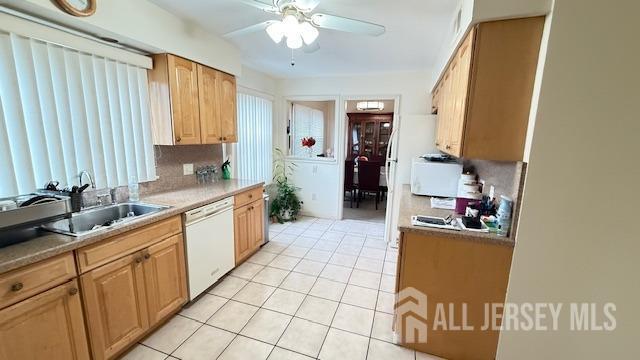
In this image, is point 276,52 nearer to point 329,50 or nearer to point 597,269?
point 329,50

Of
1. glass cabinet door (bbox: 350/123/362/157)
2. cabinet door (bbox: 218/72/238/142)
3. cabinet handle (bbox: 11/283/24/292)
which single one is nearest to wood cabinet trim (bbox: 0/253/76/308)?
cabinet handle (bbox: 11/283/24/292)

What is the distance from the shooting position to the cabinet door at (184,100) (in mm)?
2223

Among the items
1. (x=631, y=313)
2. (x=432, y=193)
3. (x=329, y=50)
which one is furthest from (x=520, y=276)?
(x=329, y=50)

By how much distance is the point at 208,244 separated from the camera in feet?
7.41

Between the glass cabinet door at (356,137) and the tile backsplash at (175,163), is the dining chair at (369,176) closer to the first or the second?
the glass cabinet door at (356,137)

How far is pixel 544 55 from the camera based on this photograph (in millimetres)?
1280

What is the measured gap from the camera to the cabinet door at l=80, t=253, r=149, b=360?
1.43 meters

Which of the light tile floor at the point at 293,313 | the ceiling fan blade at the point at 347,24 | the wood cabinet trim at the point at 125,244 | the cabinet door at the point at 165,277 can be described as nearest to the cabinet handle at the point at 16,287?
the wood cabinet trim at the point at 125,244

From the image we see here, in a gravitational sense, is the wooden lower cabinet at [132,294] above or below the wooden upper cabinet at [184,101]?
below

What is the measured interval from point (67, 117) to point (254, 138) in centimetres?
222

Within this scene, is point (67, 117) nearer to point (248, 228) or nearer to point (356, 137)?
point (248, 228)

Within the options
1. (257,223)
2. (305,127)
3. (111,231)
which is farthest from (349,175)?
(111,231)

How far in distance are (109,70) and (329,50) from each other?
1990 mm

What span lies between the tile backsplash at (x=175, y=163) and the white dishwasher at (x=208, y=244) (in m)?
0.63
